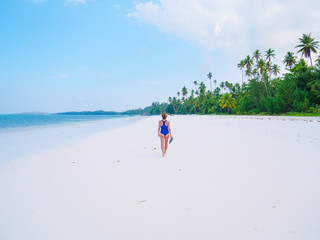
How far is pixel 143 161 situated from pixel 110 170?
1193 mm

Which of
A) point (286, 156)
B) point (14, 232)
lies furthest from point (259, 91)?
point (14, 232)

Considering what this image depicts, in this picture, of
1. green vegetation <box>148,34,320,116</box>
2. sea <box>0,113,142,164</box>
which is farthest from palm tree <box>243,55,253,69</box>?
sea <box>0,113,142,164</box>

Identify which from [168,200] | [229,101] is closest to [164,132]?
[168,200]

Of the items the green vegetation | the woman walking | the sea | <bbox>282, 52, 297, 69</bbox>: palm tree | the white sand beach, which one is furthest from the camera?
<bbox>282, 52, 297, 69</bbox>: palm tree

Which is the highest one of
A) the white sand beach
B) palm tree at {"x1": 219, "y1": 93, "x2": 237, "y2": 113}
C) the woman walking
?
palm tree at {"x1": 219, "y1": 93, "x2": 237, "y2": 113}

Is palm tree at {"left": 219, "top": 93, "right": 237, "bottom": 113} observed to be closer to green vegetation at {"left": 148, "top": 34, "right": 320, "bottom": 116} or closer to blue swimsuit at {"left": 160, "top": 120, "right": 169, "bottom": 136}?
green vegetation at {"left": 148, "top": 34, "right": 320, "bottom": 116}

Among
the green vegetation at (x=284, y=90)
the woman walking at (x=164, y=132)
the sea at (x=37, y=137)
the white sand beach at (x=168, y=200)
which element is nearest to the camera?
the white sand beach at (x=168, y=200)

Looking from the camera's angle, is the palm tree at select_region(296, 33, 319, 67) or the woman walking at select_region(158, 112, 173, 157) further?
the palm tree at select_region(296, 33, 319, 67)

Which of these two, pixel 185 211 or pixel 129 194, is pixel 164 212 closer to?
pixel 185 211

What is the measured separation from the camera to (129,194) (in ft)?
11.2

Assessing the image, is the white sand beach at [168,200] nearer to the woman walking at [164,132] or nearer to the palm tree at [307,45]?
the woman walking at [164,132]

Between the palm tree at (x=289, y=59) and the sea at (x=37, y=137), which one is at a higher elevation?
the palm tree at (x=289, y=59)

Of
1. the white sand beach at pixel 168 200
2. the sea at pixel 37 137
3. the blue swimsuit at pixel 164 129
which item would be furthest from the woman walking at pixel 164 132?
the sea at pixel 37 137

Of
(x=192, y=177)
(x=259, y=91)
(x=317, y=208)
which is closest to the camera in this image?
(x=317, y=208)
